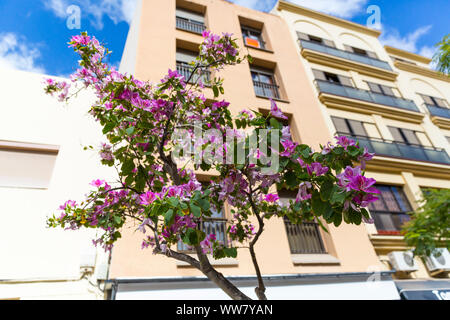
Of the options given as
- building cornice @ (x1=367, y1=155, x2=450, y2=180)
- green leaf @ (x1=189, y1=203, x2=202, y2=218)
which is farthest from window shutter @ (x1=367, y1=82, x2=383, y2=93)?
green leaf @ (x1=189, y1=203, x2=202, y2=218)

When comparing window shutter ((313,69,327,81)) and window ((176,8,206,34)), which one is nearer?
window ((176,8,206,34))

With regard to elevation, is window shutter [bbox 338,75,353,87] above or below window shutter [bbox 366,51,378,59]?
below

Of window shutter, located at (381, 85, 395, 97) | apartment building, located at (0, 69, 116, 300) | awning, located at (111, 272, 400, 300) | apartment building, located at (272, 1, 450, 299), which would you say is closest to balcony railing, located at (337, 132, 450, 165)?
apartment building, located at (272, 1, 450, 299)

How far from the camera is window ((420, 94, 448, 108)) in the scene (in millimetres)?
15435

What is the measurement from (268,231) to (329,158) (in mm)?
5069

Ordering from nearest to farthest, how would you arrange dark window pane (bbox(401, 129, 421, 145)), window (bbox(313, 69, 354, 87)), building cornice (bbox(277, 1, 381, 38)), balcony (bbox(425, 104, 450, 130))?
dark window pane (bbox(401, 129, 421, 145)), window (bbox(313, 69, 354, 87)), balcony (bbox(425, 104, 450, 130)), building cornice (bbox(277, 1, 381, 38))

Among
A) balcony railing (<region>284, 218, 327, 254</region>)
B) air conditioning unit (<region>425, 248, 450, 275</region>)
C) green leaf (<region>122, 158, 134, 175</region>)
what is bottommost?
green leaf (<region>122, 158, 134, 175</region>)

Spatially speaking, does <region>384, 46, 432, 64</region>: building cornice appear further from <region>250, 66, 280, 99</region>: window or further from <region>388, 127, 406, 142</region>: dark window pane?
<region>250, 66, 280, 99</region>: window

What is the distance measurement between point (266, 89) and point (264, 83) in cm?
26

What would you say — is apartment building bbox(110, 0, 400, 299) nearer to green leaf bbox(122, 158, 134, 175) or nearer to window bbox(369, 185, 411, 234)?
window bbox(369, 185, 411, 234)

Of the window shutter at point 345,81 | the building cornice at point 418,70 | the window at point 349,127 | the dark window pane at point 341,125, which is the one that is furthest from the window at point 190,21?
the building cornice at point 418,70

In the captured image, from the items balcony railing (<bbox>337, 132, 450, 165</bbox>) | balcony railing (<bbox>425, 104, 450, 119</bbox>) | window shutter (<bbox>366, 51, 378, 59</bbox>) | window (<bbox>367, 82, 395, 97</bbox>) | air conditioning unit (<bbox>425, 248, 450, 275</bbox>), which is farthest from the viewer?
window shutter (<bbox>366, 51, 378, 59</bbox>)

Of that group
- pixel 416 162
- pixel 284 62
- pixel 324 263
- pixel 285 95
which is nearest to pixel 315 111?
pixel 285 95

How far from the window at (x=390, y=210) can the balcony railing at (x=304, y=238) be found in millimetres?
2488
